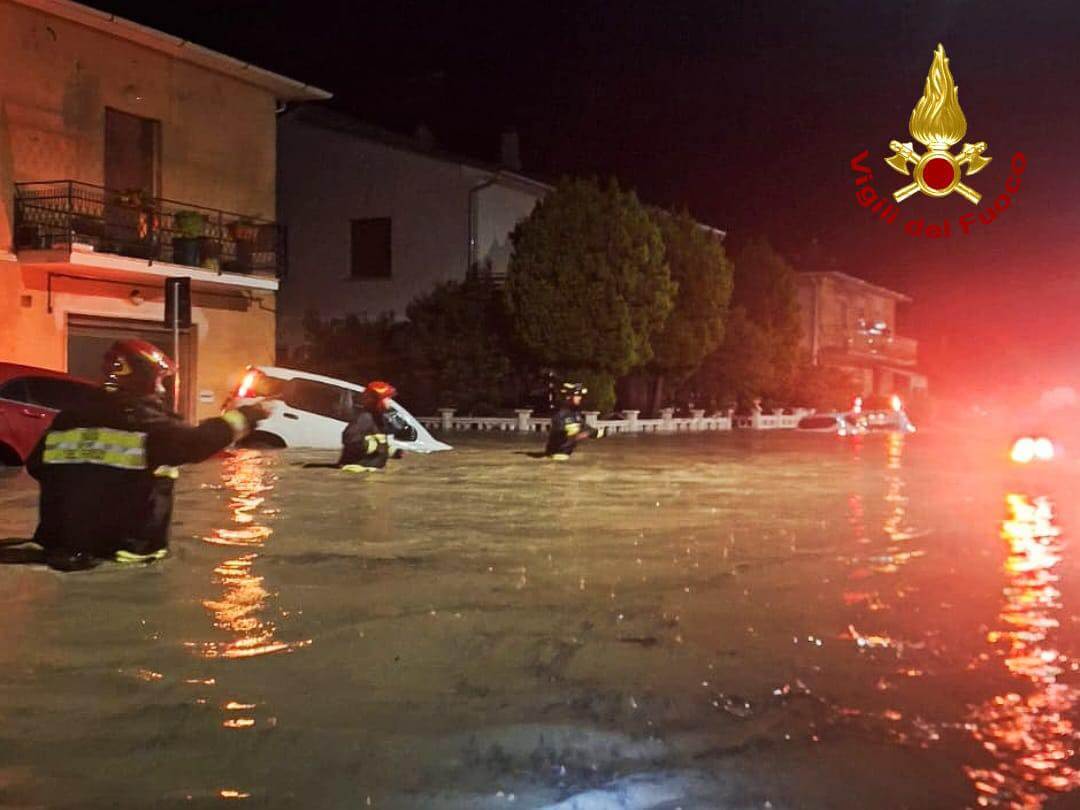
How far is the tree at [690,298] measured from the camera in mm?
33125

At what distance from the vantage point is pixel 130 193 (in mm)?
19969

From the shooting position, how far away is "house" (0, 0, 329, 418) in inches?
733

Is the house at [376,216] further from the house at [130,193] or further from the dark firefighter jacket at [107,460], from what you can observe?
the dark firefighter jacket at [107,460]

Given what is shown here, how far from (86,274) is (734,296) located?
25.3 metres

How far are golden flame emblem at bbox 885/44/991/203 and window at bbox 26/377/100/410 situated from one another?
1092 cm

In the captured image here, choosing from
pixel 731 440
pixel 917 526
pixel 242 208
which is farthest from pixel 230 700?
pixel 731 440

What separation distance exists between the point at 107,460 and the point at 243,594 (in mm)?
1168

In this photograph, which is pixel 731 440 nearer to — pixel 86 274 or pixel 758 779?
pixel 86 274

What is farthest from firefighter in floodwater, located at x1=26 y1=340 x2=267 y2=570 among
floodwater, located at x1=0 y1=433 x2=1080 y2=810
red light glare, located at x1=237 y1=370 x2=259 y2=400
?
red light glare, located at x1=237 y1=370 x2=259 y2=400

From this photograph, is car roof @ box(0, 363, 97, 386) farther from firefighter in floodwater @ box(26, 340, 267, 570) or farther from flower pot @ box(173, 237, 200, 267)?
firefighter in floodwater @ box(26, 340, 267, 570)

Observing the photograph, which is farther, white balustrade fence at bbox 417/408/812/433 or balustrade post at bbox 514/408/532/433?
white balustrade fence at bbox 417/408/812/433

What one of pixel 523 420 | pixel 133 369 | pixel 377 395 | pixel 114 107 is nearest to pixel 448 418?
pixel 523 420

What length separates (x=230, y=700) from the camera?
16.9 feet

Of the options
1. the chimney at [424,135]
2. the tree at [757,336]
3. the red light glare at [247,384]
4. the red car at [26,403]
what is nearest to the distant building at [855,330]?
the tree at [757,336]
